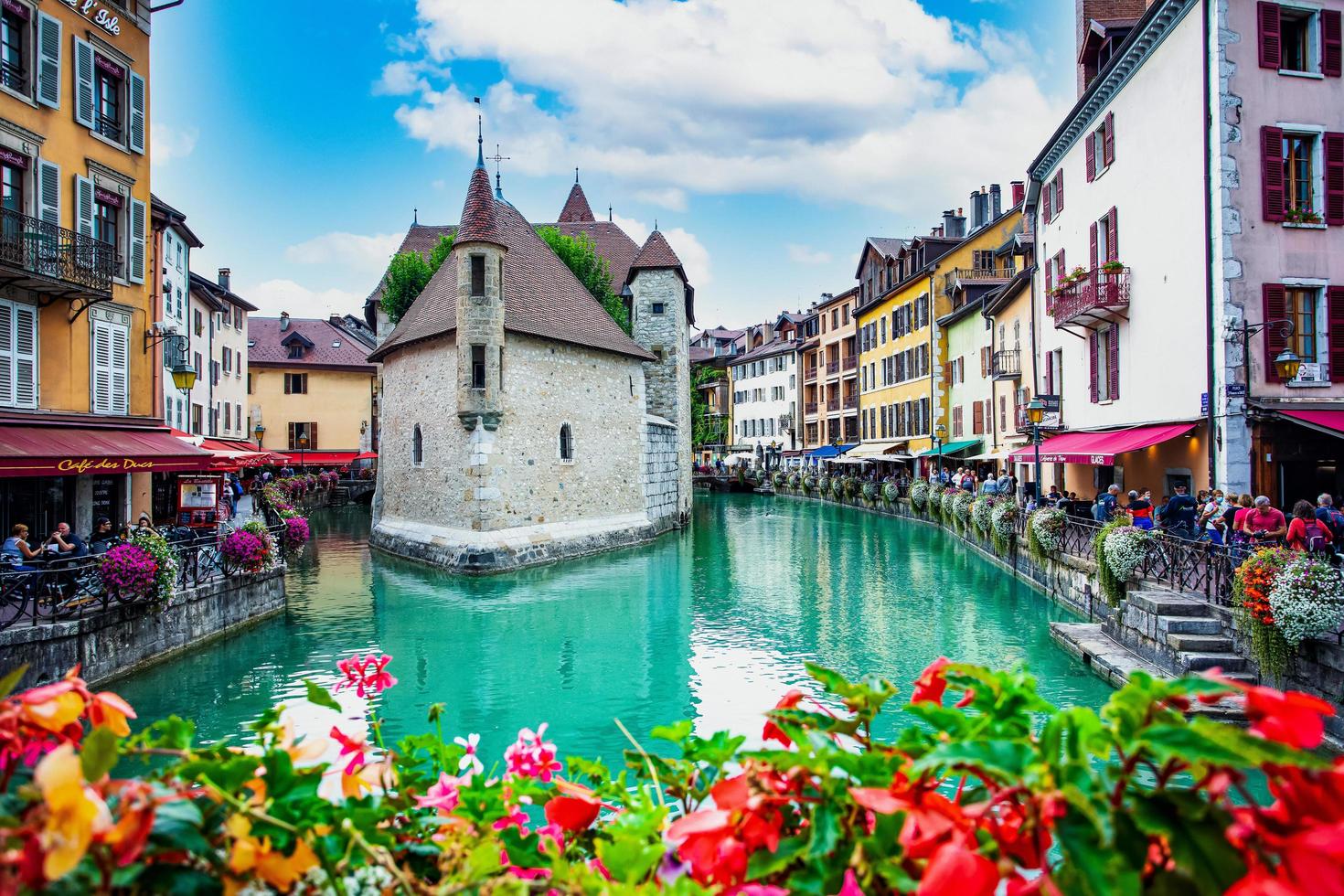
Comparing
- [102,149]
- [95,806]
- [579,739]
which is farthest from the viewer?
[102,149]

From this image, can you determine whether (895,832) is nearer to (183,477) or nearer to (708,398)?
(183,477)

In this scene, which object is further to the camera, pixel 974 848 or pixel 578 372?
pixel 578 372

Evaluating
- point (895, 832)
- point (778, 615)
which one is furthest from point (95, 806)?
point (778, 615)

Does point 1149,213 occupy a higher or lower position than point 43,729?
higher

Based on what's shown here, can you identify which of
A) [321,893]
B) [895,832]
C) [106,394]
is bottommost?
[321,893]

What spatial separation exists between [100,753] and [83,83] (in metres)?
18.1

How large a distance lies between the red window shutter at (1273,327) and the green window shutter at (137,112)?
→ 20.6 m

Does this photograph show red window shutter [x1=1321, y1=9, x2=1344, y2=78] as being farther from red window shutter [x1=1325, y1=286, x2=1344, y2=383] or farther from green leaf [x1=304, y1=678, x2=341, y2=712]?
green leaf [x1=304, y1=678, x2=341, y2=712]

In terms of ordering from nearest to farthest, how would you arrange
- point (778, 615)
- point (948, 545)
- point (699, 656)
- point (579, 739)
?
point (579, 739), point (699, 656), point (778, 615), point (948, 545)

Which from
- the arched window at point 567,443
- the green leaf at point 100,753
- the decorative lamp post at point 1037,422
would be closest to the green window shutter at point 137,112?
the arched window at point 567,443

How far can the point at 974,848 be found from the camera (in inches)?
57.2

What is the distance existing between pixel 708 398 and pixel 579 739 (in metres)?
71.6

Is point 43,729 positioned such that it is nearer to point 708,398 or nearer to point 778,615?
point 778,615

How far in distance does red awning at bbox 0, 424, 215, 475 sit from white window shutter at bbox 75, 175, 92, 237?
340 centimetres
